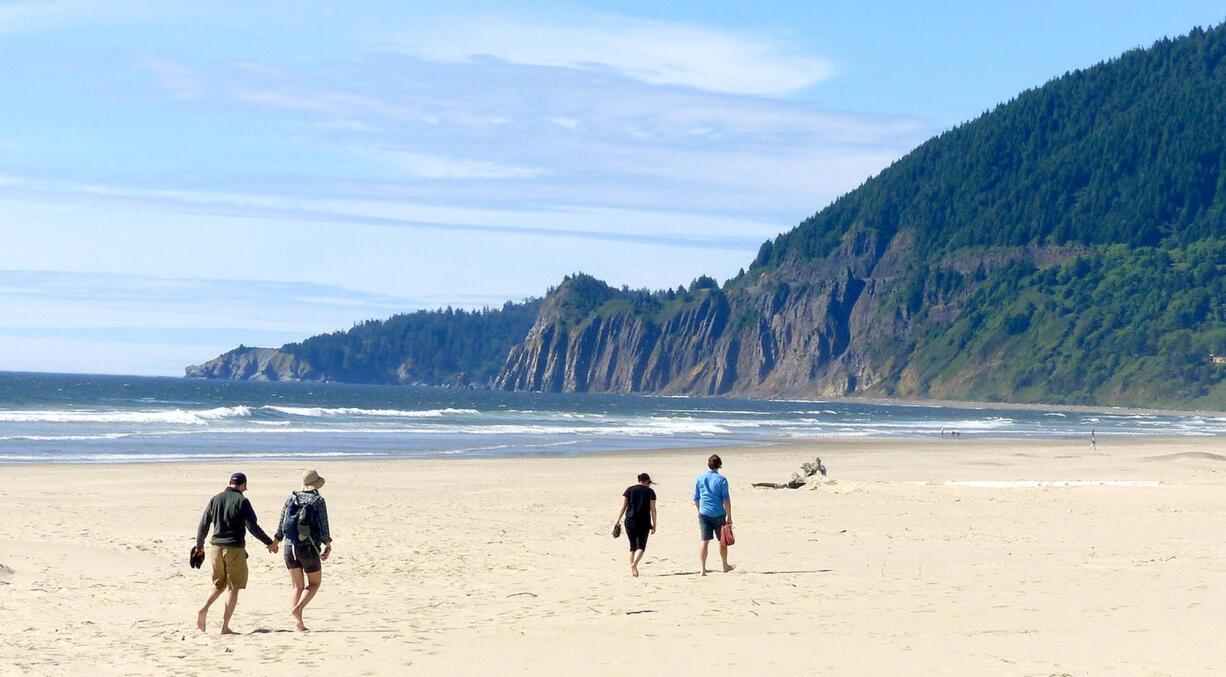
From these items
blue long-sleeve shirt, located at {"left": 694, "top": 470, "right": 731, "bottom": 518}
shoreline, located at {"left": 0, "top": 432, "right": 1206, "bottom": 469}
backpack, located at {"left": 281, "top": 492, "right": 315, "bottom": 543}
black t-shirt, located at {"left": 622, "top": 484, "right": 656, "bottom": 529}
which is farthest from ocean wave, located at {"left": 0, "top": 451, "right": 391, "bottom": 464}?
backpack, located at {"left": 281, "top": 492, "right": 315, "bottom": 543}

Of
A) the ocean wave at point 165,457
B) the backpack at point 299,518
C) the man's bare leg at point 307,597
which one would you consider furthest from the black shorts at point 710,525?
the ocean wave at point 165,457

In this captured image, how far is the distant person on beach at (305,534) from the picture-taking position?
11.9 meters

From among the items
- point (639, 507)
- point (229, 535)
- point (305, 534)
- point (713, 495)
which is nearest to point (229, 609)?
point (229, 535)

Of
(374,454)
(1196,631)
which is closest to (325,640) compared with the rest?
(1196,631)

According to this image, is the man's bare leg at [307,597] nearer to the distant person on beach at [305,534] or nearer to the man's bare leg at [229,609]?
the distant person on beach at [305,534]

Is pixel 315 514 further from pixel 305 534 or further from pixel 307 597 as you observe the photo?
pixel 307 597

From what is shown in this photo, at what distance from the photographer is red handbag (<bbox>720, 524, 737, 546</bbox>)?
15766 mm

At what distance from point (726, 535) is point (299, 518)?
5.61 meters

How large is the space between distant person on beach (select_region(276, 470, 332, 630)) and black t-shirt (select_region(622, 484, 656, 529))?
4.46 metres

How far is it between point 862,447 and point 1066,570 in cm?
3989

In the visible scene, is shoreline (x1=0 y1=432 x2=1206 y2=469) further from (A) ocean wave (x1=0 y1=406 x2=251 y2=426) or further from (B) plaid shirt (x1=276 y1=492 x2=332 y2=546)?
(A) ocean wave (x1=0 y1=406 x2=251 y2=426)

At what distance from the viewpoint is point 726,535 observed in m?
15.8

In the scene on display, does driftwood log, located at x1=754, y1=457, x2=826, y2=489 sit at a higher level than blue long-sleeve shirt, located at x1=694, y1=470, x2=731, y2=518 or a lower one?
lower

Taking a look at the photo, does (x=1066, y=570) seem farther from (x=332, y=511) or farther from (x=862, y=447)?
(x=862, y=447)
